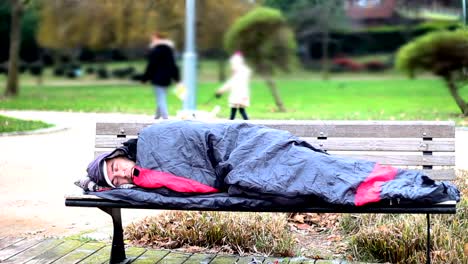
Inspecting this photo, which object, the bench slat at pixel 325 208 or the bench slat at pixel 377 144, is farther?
the bench slat at pixel 377 144

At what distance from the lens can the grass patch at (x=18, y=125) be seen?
1245 centimetres

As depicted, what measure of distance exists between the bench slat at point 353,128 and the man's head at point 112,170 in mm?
705

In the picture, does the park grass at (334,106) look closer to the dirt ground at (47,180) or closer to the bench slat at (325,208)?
the dirt ground at (47,180)

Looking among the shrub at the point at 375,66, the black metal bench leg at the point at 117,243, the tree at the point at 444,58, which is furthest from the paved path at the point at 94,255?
the shrub at the point at 375,66

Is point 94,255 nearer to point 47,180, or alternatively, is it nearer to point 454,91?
point 47,180

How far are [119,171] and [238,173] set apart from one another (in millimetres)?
666

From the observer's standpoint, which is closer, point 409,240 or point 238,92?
point 409,240

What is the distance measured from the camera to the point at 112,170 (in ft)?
14.0

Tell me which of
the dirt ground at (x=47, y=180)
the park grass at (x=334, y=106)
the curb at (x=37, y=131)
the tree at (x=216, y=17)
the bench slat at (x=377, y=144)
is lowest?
the dirt ground at (x=47, y=180)

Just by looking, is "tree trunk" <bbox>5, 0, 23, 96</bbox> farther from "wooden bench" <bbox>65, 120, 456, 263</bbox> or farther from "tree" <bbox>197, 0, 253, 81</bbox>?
"wooden bench" <bbox>65, 120, 456, 263</bbox>

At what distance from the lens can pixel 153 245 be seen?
503 centimetres

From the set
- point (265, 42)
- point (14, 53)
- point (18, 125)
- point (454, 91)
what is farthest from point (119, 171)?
point (14, 53)

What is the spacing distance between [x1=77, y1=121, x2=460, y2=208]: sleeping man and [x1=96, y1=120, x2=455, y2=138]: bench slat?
0.54 meters

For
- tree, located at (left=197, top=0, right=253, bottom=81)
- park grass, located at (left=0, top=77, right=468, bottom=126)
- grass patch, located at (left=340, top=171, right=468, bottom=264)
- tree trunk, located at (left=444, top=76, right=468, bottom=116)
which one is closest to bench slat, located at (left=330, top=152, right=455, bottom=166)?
grass patch, located at (left=340, top=171, right=468, bottom=264)
